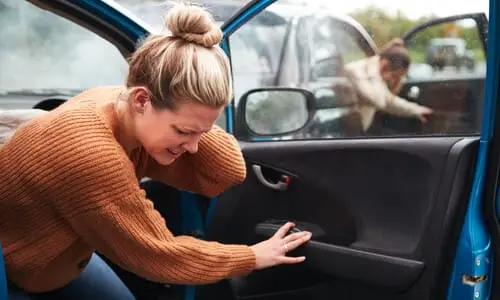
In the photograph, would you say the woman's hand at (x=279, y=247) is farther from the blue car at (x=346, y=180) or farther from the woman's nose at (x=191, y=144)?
the woman's nose at (x=191, y=144)

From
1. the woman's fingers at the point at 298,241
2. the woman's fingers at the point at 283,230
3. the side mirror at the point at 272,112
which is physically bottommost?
the woman's fingers at the point at 298,241

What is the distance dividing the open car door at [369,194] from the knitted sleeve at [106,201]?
21.5 inches

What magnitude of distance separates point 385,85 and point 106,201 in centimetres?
98

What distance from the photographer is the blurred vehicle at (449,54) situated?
1.92m

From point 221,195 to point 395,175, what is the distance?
0.68m

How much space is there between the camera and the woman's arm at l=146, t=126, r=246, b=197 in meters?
2.01

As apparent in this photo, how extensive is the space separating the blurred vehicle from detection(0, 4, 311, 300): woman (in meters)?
0.68

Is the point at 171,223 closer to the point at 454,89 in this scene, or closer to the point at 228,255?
Result: the point at 228,255

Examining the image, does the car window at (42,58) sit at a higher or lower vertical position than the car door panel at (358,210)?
higher

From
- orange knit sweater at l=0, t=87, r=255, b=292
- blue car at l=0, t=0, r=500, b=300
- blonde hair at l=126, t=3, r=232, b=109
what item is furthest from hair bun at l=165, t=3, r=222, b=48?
blue car at l=0, t=0, r=500, b=300

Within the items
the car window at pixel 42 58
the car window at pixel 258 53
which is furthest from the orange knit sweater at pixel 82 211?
the car window at pixel 42 58

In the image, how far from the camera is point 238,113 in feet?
8.20

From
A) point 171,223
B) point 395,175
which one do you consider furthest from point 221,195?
point 395,175

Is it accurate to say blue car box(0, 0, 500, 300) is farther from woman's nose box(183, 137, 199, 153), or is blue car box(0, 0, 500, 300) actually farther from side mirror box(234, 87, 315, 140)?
woman's nose box(183, 137, 199, 153)
